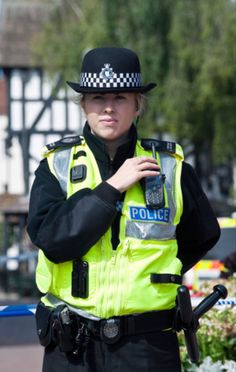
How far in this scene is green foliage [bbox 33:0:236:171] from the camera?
2491 cm

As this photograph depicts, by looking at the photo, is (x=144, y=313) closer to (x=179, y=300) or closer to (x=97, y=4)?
(x=179, y=300)

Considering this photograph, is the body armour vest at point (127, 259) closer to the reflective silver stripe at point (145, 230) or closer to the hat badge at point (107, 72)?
the reflective silver stripe at point (145, 230)

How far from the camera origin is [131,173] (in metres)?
3.36

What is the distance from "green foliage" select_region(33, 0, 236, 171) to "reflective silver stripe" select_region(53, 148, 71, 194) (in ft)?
70.4

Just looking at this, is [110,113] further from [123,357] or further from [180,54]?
[180,54]

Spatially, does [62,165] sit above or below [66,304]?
above

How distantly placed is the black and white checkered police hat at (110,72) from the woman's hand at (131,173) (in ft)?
0.88

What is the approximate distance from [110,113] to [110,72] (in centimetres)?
14

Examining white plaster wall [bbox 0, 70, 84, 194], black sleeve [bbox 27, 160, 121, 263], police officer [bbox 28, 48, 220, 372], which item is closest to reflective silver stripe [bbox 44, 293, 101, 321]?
police officer [bbox 28, 48, 220, 372]

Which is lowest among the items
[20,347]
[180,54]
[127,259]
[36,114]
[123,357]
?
[36,114]

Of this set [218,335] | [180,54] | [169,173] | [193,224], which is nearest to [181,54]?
[180,54]

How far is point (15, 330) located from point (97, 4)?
16.4 meters

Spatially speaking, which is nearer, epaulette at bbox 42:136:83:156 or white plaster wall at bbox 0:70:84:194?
epaulette at bbox 42:136:83:156

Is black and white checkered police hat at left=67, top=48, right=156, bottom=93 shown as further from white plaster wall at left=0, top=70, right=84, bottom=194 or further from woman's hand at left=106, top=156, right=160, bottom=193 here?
white plaster wall at left=0, top=70, right=84, bottom=194
